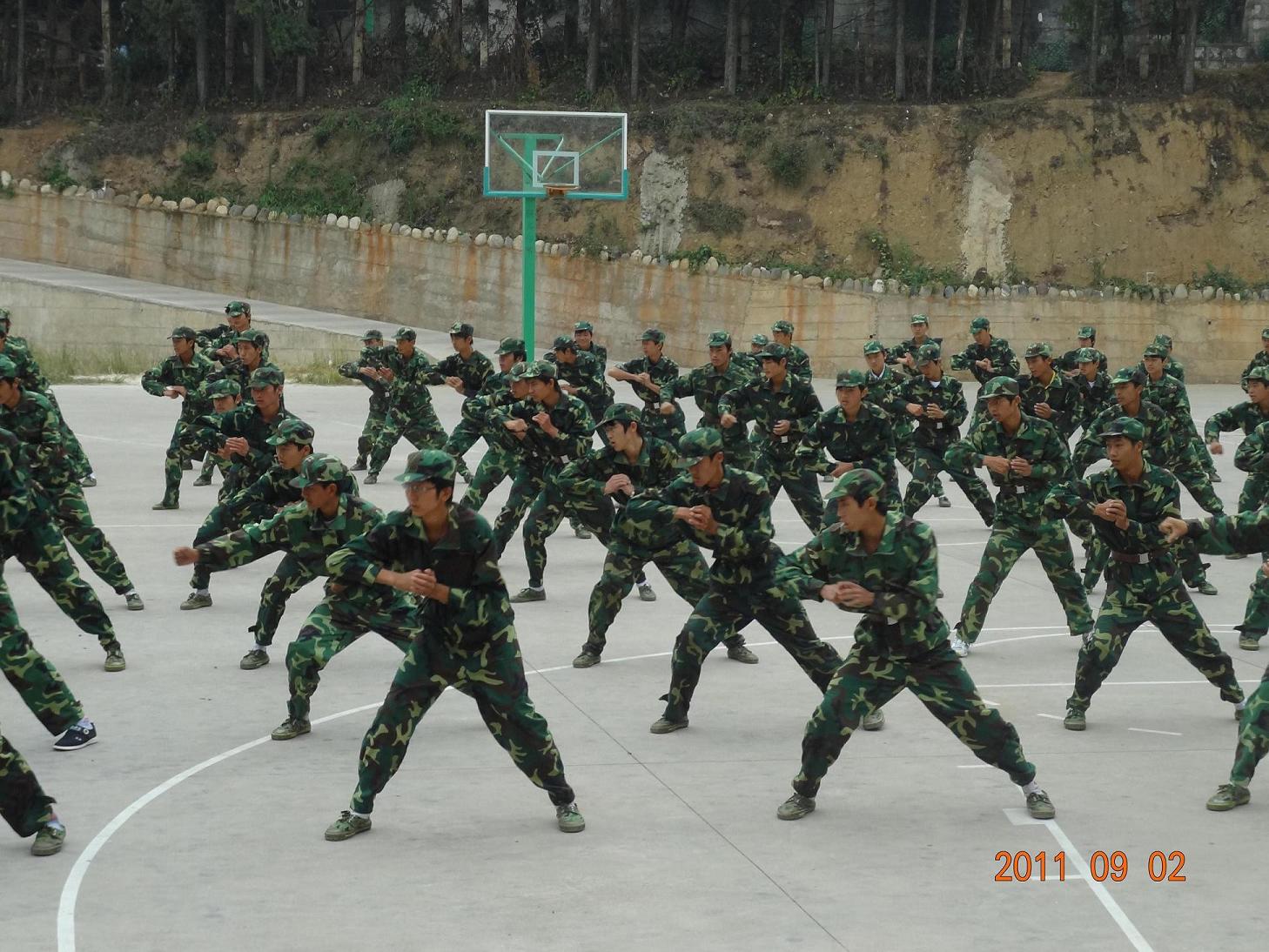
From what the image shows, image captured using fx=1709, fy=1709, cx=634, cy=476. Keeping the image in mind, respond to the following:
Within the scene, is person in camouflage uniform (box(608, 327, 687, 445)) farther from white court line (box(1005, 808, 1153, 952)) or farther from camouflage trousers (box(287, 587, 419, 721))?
white court line (box(1005, 808, 1153, 952))

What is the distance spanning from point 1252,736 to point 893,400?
8.95 meters

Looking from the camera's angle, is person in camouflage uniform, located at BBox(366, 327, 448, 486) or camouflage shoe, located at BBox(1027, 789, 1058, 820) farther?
person in camouflage uniform, located at BBox(366, 327, 448, 486)

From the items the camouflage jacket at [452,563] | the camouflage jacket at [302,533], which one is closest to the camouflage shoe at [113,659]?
the camouflage jacket at [302,533]

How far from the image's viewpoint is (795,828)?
8.21 meters

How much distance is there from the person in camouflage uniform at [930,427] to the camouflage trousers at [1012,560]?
392cm

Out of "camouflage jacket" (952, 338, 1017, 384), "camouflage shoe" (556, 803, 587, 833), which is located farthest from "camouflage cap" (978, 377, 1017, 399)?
"camouflage jacket" (952, 338, 1017, 384)

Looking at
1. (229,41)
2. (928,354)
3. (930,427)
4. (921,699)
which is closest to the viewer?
(921,699)

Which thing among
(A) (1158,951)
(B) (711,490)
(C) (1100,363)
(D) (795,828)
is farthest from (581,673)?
(C) (1100,363)

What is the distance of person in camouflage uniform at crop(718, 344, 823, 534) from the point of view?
14.9 metres

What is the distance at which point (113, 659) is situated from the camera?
11.2 metres

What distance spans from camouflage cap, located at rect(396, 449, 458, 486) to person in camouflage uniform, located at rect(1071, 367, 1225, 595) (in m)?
6.03

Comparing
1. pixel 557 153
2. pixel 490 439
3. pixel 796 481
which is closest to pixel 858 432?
A: pixel 796 481

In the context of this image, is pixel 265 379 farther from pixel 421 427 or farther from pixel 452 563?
pixel 421 427

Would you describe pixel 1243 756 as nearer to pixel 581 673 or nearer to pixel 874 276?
pixel 581 673
